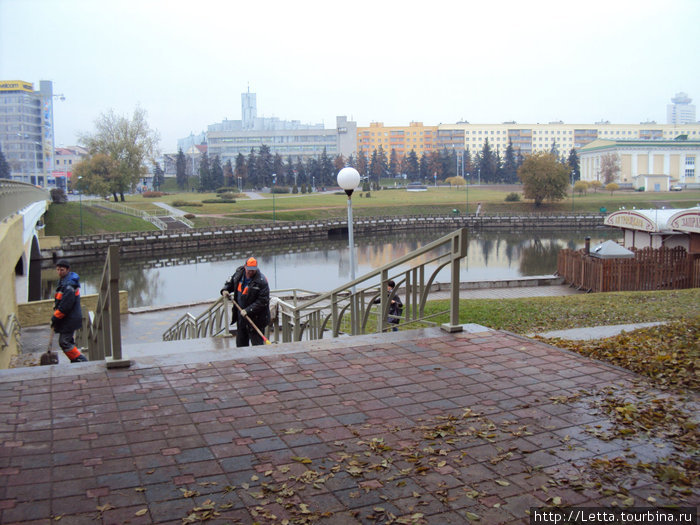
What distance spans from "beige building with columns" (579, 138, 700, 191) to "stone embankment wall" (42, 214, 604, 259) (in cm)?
4246

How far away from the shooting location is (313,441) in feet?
13.4

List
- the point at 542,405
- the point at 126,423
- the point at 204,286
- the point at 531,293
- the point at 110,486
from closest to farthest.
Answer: the point at 110,486 < the point at 126,423 < the point at 542,405 < the point at 531,293 < the point at 204,286

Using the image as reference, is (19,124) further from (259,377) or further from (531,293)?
(259,377)

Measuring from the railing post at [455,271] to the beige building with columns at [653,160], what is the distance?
116 m

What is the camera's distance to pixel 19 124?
413 ft

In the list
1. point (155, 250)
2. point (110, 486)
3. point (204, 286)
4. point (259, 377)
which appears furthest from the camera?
point (155, 250)

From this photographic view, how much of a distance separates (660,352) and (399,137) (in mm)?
159321

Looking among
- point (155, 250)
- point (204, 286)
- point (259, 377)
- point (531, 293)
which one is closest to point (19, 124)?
point (155, 250)

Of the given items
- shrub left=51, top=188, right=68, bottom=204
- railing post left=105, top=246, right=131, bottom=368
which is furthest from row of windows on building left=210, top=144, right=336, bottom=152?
railing post left=105, top=246, right=131, bottom=368

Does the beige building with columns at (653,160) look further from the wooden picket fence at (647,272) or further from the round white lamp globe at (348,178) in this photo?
the round white lamp globe at (348,178)

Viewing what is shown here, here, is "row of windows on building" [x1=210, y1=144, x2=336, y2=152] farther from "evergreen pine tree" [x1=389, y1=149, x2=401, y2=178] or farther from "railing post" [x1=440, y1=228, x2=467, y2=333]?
"railing post" [x1=440, y1=228, x2=467, y2=333]

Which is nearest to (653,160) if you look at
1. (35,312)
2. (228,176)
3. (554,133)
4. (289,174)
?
(554,133)

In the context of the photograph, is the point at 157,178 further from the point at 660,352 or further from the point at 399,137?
the point at 660,352

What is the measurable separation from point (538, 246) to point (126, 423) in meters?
54.5
